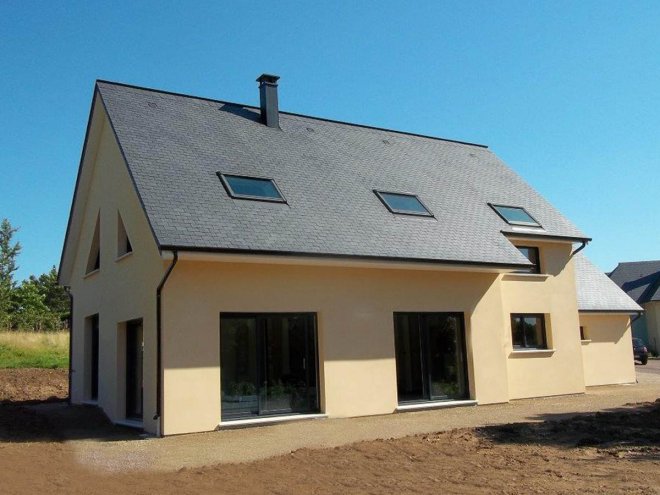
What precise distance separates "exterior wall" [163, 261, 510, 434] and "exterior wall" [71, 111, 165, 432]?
0.61 metres

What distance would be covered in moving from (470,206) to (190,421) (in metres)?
9.91

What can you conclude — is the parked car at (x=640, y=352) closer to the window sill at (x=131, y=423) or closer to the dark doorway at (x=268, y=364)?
the dark doorway at (x=268, y=364)

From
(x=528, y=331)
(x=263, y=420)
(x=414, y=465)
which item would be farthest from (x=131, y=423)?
(x=528, y=331)

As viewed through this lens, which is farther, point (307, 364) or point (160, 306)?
point (307, 364)

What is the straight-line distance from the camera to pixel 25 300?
5859 centimetres

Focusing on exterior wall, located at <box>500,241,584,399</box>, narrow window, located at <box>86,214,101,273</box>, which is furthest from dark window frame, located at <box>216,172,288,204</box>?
exterior wall, located at <box>500,241,584,399</box>

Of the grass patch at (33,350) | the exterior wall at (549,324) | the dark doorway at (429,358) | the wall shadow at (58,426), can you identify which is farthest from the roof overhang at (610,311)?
the grass patch at (33,350)

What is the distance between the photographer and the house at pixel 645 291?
4891cm

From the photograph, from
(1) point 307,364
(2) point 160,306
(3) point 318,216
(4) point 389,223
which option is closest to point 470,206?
(4) point 389,223

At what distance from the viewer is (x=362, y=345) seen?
14180 millimetres

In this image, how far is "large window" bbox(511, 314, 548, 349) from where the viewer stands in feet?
59.3

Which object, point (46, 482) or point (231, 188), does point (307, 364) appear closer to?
point (231, 188)

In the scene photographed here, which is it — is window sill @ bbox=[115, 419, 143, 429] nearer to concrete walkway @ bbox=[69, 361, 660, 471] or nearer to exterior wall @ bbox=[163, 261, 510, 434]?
concrete walkway @ bbox=[69, 361, 660, 471]

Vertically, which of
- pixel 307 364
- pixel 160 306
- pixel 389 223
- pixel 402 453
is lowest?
pixel 402 453
